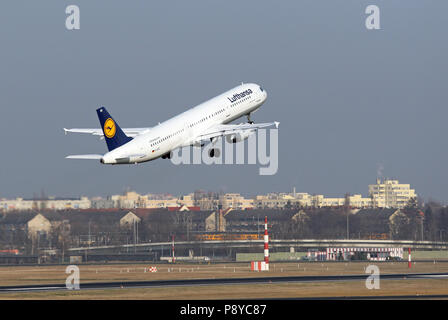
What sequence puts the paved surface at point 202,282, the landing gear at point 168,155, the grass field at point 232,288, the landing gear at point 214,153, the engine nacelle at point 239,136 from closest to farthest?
the grass field at point 232,288 < the paved surface at point 202,282 < the landing gear at point 168,155 < the landing gear at point 214,153 < the engine nacelle at point 239,136

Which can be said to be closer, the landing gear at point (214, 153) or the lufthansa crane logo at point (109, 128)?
the lufthansa crane logo at point (109, 128)

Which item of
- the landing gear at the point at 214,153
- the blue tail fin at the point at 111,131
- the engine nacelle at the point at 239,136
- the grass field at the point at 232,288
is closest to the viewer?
the grass field at the point at 232,288

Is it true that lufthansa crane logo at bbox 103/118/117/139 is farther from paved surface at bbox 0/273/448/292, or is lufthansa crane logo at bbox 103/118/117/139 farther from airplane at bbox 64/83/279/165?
paved surface at bbox 0/273/448/292

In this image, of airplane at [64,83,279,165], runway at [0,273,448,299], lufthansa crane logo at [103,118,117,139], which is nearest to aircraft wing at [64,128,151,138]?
airplane at [64,83,279,165]

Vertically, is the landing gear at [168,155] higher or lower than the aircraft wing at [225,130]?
lower

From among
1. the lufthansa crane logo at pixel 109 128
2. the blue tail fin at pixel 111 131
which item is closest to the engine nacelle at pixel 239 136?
the blue tail fin at pixel 111 131

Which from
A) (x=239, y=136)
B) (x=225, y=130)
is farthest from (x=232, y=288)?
(x=225, y=130)

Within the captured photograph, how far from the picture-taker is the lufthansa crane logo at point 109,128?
327 feet

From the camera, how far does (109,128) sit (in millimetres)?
99938

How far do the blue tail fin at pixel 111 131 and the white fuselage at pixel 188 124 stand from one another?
30.7 inches

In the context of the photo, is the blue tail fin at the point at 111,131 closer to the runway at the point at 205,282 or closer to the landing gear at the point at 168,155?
the landing gear at the point at 168,155

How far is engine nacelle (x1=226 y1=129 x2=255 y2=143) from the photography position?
362 feet
